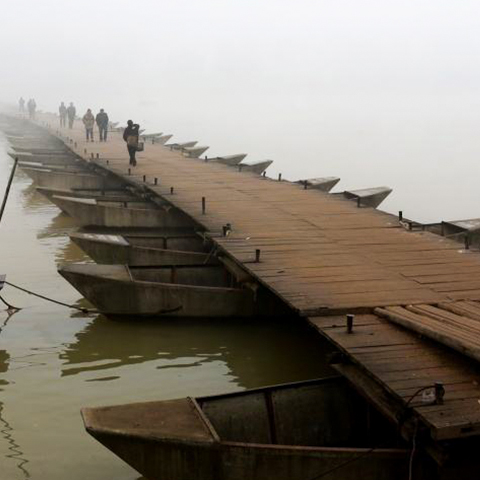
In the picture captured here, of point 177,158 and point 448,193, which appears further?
point 448,193

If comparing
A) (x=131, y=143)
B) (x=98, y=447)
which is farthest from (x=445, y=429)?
(x=131, y=143)

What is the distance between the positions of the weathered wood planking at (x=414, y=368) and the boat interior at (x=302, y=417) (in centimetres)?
51

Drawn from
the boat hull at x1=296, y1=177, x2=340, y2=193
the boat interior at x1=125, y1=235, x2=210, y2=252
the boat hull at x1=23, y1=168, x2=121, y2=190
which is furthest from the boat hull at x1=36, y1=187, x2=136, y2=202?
the boat interior at x1=125, y1=235, x2=210, y2=252

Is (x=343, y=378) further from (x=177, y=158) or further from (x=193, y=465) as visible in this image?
(x=177, y=158)

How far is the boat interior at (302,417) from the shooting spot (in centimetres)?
655

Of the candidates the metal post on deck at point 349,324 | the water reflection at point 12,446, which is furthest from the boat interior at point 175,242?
the metal post on deck at point 349,324

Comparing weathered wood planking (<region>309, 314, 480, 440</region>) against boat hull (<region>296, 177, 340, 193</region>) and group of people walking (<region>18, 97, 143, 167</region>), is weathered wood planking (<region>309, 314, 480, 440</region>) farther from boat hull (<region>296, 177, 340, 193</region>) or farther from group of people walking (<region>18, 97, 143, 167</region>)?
group of people walking (<region>18, 97, 143, 167</region>)

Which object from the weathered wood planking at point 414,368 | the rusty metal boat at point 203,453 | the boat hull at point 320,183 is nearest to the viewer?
the weathered wood planking at point 414,368

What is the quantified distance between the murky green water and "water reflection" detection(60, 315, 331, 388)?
1cm

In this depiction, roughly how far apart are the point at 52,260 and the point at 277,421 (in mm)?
9692

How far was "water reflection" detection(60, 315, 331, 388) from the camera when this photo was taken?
370 inches

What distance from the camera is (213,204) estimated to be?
15156mm

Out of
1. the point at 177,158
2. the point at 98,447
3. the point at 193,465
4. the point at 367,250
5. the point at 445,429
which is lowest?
the point at 98,447

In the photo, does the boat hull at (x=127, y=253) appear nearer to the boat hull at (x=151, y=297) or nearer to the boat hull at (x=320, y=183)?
the boat hull at (x=151, y=297)
